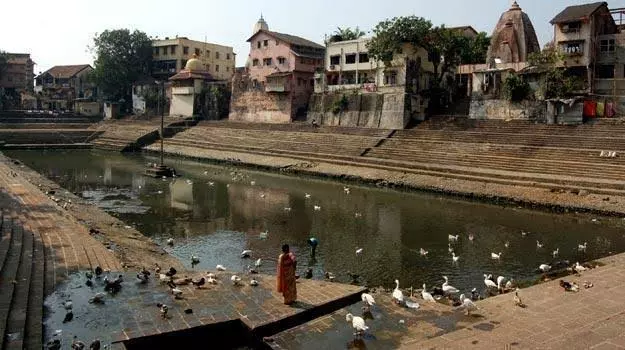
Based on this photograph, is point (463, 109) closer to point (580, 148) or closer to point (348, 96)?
point (348, 96)

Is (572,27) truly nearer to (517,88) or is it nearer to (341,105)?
(517,88)

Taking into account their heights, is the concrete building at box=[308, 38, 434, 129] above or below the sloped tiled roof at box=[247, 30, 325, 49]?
below

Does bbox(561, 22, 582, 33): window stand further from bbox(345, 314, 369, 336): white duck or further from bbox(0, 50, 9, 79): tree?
bbox(0, 50, 9, 79): tree

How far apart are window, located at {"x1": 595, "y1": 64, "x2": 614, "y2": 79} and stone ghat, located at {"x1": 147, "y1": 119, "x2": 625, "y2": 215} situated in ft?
28.2

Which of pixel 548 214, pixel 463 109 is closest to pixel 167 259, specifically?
pixel 548 214

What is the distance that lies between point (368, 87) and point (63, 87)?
57.2 metres

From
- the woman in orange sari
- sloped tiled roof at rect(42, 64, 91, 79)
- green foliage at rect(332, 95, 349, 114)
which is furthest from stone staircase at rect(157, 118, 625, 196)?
sloped tiled roof at rect(42, 64, 91, 79)

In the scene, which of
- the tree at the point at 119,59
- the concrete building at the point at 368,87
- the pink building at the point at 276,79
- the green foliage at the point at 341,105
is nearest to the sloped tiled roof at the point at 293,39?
the pink building at the point at 276,79

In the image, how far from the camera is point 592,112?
116ft

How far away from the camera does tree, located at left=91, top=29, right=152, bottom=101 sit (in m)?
69.6

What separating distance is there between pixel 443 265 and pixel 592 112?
25291mm

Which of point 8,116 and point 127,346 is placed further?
point 8,116

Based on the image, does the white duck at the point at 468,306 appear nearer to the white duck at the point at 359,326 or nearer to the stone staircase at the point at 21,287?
the white duck at the point at 359,326

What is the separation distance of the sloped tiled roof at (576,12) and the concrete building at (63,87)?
6743 centimetres
